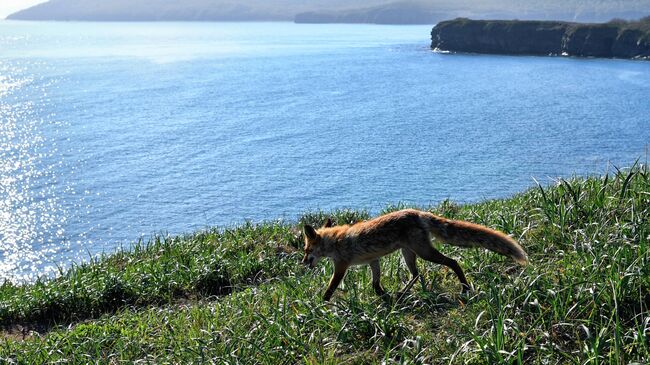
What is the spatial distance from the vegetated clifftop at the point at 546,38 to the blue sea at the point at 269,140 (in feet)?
36.8

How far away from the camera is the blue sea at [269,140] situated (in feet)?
136

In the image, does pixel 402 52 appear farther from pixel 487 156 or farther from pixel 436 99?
pixel 487 156

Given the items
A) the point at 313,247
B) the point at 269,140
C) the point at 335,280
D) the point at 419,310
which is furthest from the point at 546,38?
the point at 419,310

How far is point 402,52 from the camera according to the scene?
472ft

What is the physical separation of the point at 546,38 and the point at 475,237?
137193 mm

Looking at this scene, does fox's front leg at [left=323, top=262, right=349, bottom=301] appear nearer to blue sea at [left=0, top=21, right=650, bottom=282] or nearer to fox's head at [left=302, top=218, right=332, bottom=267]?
fox's head at [left=302, top=218, right=332, bottom=267]

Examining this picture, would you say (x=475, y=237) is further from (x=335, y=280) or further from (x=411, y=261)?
(x=335, y=280)

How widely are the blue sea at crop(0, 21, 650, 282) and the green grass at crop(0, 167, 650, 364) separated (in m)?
10.8

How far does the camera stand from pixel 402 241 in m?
8.73

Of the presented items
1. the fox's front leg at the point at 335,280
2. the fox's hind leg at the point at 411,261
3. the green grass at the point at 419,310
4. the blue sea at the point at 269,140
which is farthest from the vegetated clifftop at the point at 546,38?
the fox's front leg at the point at 335,280

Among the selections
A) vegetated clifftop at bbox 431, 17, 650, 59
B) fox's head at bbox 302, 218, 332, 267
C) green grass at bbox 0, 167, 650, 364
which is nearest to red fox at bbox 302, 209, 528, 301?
fox's head at bbox 302, 218, 332, 267

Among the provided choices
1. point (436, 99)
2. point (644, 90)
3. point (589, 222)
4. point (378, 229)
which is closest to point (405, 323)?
point (378, 229)

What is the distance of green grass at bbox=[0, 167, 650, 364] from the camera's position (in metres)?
7.13

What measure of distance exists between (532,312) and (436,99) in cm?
7659
